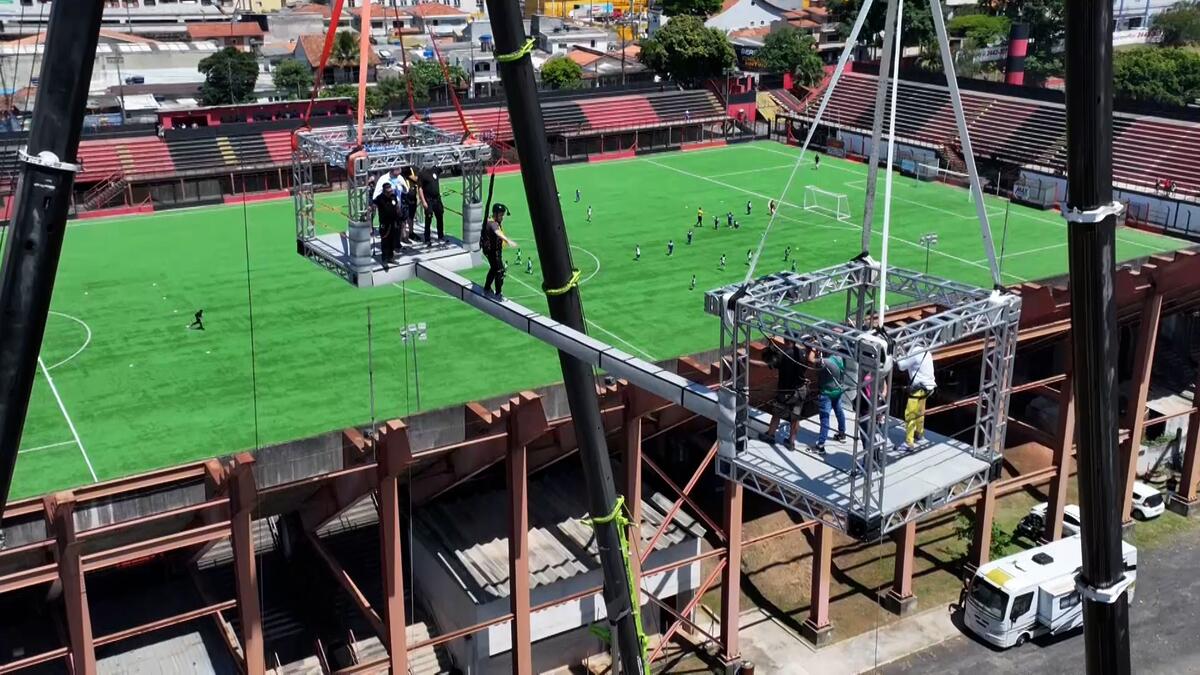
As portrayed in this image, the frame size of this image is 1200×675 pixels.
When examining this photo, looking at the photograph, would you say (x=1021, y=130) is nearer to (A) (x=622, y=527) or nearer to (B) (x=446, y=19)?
(A) (x=622, y=527)

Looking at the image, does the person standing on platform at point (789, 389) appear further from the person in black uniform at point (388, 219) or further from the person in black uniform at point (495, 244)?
the person in black uniform at point (388, 219)

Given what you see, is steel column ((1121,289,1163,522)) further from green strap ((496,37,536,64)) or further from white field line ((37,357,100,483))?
Answer: white field line ((37,357,100,483))

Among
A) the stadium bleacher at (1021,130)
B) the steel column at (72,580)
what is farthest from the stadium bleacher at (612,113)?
the steel column at (72,580)

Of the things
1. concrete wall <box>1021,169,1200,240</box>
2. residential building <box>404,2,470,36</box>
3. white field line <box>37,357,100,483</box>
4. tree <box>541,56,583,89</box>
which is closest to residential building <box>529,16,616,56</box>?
residential building <box>404,2,470,36</box>

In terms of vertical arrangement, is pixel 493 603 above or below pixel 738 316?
below

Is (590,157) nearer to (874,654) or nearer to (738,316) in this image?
(874,654)

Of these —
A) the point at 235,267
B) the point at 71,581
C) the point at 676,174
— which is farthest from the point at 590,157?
the point at 71,581
